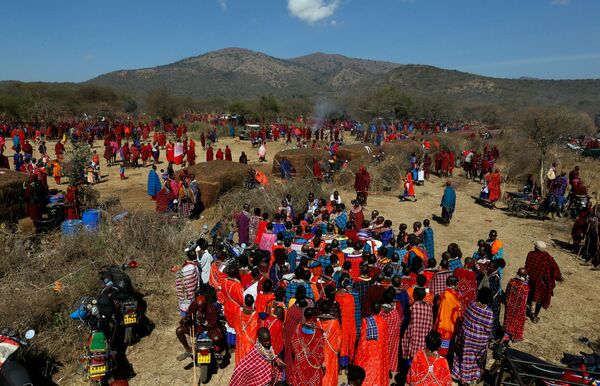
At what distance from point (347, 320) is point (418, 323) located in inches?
35.4

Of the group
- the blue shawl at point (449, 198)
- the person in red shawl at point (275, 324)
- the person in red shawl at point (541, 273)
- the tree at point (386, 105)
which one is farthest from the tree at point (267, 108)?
the person in red shawl at point (275, 324)

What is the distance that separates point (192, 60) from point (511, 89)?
12584cm

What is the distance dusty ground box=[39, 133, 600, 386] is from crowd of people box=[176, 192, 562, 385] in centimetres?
43

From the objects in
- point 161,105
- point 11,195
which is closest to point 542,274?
point 11,195

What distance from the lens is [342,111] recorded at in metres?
54.2

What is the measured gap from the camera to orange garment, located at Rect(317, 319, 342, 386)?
4496 mm

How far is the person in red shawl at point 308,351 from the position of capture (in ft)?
14.0

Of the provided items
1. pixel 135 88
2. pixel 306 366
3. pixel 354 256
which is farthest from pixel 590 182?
pixel 135 88

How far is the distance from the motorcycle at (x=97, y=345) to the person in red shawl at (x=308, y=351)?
2.27 metres

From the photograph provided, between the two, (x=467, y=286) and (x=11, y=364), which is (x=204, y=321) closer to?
(x=11, y=364)

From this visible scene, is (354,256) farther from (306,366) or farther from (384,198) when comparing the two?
(384,198)

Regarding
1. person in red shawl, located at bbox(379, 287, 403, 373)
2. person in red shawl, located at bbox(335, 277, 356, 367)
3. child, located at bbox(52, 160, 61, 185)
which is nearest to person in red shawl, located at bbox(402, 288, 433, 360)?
person in red shawl, located at bbox(379, 287, 403, 373)

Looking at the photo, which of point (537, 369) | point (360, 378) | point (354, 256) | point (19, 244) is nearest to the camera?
point (360, 378)

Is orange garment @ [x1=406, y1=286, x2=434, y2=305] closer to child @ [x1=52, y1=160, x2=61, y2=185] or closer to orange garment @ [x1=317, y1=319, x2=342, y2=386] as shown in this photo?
orange garment @ [x1=317, y1=319, x2=342, y2=386]
